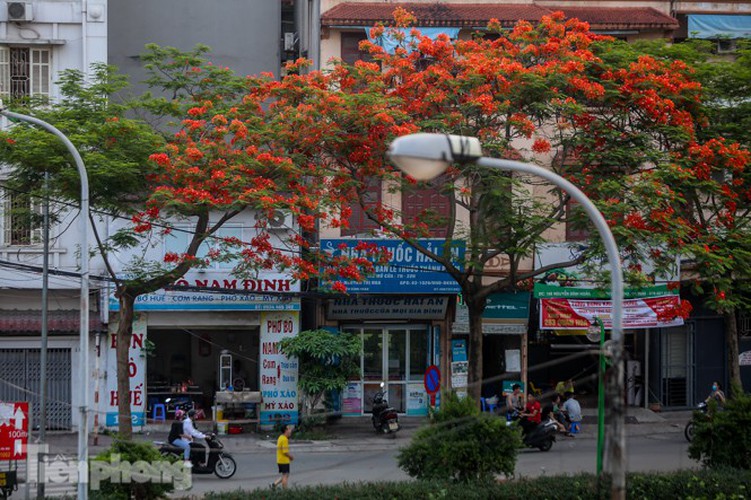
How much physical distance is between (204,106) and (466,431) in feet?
30.1

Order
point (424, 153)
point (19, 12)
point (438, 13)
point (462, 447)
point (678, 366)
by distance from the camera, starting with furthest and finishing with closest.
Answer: point (678, 366) → point (438, 13) → point (19, 12) → point (462, 447) → point (424, 153)

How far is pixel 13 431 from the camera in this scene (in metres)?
17.8

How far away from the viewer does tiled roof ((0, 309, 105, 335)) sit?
25906mm

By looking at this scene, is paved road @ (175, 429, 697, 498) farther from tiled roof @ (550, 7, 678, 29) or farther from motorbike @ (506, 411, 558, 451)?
tiled roof @ (550, 7, 678, 29)

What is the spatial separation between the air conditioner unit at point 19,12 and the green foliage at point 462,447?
53.4 ft

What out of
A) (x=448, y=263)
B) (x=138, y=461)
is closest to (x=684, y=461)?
(x=448, y=263)

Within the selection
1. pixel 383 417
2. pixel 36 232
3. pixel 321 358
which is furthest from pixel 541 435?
pixel 36 232

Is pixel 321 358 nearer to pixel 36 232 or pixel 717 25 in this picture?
pixel 36 232

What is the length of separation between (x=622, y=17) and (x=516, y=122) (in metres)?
9.70

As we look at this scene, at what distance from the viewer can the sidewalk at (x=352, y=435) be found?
25188mm

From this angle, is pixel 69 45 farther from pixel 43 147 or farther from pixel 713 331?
pixel 713 331

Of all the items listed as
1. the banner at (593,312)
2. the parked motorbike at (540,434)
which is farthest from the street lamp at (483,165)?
the banner at (593,312)

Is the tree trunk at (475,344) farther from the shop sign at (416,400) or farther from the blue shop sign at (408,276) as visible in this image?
the shop sign at (416,400)

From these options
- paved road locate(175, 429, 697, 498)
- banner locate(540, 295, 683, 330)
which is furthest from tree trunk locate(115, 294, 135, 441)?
banner locate(540, 295, 683, 330)
